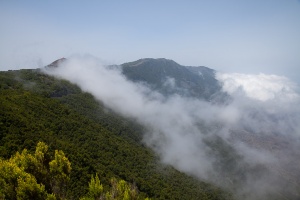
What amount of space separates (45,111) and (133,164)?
4939cm

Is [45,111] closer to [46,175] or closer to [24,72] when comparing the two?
[24,72]

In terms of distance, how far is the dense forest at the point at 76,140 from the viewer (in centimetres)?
7906

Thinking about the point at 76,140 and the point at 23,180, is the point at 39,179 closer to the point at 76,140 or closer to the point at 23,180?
the point at 23,180

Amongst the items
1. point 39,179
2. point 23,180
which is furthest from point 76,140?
point 23,180

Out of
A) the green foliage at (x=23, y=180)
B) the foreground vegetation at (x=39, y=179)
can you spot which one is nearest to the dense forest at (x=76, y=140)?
the foreground vegetation at (x=39, y=179)

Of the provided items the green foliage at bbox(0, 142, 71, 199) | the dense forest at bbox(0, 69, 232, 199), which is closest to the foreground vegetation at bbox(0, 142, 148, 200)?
the green foliage at bbox(0, 142, 71, 199)

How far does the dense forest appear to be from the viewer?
79062 millimetres

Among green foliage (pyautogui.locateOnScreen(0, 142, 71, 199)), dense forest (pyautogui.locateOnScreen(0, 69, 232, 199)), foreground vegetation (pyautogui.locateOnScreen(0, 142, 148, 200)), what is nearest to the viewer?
green foliage (pyautogui.locateOnScreen(0, 142, 71, 199))

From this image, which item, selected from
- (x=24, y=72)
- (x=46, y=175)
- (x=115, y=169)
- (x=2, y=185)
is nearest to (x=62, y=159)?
(x=46, y=175)

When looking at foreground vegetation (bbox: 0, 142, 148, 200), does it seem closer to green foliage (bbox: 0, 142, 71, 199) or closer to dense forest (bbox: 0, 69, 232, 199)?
green foliage (bbox: 0, 142, 71, 199)

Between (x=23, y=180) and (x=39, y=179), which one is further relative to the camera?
(x=39, y=179)

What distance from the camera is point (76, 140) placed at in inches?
4461

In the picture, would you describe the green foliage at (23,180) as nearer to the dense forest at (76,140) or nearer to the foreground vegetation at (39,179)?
the foreground vegetation at (39,179)

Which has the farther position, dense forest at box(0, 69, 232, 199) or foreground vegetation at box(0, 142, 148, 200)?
dense forest at box(0, 69, 232, 199)
